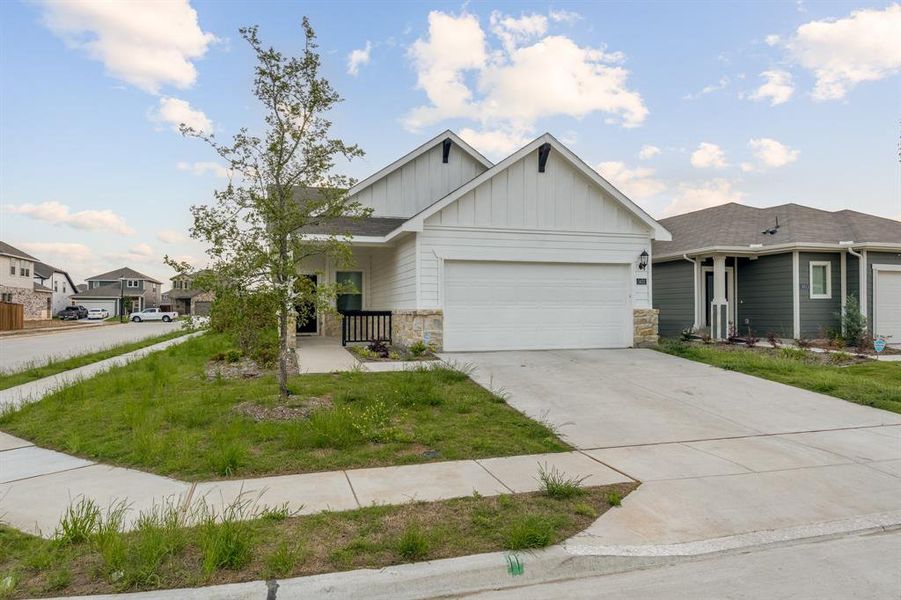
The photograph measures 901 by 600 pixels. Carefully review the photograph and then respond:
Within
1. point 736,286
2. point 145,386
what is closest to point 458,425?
point 145,386

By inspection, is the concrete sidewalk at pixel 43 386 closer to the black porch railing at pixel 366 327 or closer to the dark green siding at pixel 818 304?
the black porch railing at pixel 366 327

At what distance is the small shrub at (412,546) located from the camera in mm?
3490

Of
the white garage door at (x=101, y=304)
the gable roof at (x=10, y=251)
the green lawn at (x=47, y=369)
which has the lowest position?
the green lawn at (x=47, y=369)

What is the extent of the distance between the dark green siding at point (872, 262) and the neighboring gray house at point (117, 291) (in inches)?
2915

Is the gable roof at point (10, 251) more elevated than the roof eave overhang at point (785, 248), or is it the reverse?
the gable roof at point (10, 251)

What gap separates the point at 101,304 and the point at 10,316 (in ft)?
136

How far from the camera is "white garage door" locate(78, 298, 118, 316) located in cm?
7000

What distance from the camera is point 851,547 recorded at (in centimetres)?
391

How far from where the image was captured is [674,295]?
60.8 ft

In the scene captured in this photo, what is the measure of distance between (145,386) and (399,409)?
4.93 metres

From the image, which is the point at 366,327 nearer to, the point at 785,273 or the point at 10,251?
the point at 785,273

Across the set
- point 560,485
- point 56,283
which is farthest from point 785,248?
point 56,283

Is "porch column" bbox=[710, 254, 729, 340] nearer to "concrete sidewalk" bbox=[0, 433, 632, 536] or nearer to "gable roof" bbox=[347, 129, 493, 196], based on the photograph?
"gable roof" bbox=[347, 129, 493, 196]

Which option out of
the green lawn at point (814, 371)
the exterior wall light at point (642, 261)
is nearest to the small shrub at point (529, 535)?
the green lawn at point (814, 371)
